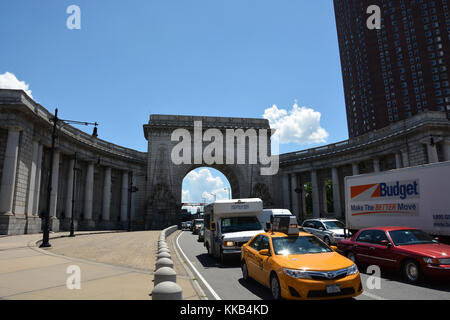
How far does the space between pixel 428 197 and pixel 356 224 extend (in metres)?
3.96

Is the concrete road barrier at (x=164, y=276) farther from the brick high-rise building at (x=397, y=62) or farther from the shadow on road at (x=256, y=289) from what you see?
the brick high-rise building at (x=397, y=62)

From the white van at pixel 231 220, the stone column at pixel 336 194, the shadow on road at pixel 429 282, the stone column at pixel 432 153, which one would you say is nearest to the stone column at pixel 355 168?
the stone column at pixel 336 194

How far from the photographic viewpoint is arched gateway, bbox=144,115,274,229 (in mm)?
49031

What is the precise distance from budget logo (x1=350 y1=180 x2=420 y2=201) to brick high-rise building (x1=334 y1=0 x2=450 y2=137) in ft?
261

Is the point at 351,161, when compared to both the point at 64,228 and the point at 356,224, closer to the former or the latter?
the point at 356,224

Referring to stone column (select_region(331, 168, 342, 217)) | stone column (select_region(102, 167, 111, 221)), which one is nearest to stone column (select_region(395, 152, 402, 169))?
stone column (select_region(331, 168, 342, 217))

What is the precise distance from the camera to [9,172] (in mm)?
24969

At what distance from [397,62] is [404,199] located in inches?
3552

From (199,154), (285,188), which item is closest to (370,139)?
(285,188)

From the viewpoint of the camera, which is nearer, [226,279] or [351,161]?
[226,279]

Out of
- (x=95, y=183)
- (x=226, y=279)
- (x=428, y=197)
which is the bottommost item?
(x=226, y=279)

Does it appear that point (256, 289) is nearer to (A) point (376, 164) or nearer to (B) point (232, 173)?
(A) point (376, 164)
